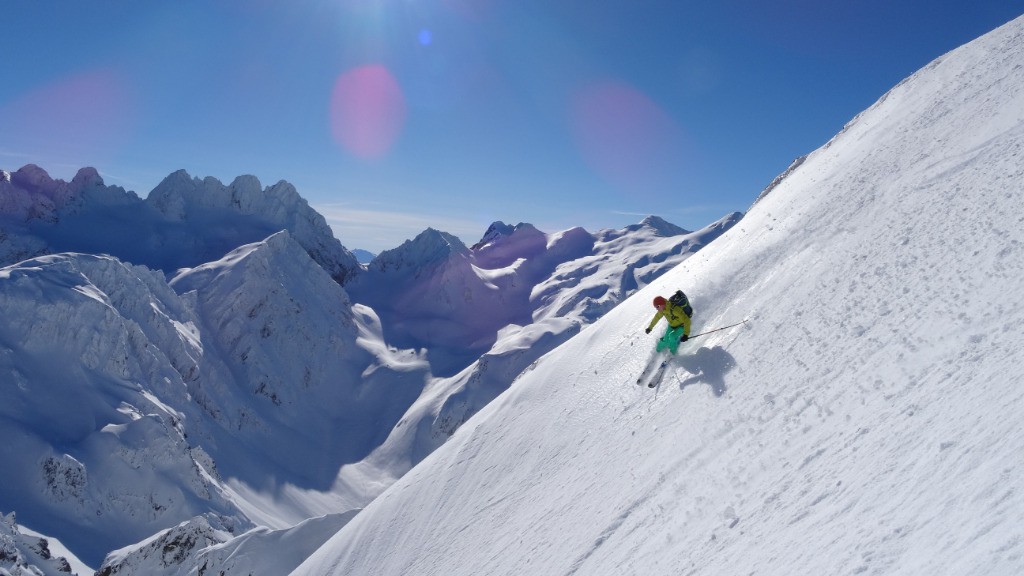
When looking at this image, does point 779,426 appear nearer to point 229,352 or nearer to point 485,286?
point 229,352

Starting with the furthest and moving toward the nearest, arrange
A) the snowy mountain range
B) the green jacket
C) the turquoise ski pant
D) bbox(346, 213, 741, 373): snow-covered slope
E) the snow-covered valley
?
1. bbox(346, 213, 741, 373): snow-covered slope
2. the snowy mountain range
3. the turquoise ski pant
4. the green jacket
5. the snow-covered valley

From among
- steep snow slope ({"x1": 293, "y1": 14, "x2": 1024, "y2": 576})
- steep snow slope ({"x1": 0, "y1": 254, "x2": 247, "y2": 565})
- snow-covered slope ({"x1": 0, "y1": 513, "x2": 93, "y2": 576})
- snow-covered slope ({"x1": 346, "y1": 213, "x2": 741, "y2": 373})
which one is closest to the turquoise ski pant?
steep snow slope ({"x1": 293, "y1": 14, "x2": 1024, "y2": 576})

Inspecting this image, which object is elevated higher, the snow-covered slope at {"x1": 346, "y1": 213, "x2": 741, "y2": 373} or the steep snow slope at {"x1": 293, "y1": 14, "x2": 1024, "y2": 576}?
the snow-covered slope at {"x1": 346, "y1": 213, "x2": 741, "y2": 373}

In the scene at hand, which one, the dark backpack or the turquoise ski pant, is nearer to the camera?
the dark backpack

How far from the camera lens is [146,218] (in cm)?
13362

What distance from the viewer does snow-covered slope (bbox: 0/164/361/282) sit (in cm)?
12012

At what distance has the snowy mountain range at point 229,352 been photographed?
57.5m

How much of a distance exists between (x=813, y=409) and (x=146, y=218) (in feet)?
511

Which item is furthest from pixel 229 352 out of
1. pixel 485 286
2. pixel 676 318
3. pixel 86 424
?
pixel 676 318

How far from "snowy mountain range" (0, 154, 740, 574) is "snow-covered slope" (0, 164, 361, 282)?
43cm

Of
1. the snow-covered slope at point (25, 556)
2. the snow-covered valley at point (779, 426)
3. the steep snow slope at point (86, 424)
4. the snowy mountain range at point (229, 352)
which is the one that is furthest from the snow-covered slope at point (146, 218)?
the snow-covered slope at point (25, 556)

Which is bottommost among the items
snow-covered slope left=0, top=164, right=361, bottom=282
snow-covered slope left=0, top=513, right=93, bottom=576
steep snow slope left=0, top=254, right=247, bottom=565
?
snow-covered slope left=0, top=513, right=93, bottom=576

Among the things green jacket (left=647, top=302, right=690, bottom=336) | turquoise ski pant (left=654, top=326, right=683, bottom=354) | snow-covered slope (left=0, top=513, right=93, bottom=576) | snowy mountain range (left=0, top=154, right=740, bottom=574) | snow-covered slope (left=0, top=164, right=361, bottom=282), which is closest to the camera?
green jacket (left=647, top=302, right=690, bottom=336)

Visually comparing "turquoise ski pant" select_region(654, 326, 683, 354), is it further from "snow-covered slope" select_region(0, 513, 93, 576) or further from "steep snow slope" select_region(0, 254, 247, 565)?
"steep snow slope" select_region(0, 254, 247, 565)
